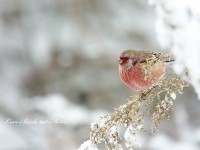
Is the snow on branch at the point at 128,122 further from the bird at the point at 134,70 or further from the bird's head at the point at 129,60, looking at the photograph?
the bird's head at the point at 129,60

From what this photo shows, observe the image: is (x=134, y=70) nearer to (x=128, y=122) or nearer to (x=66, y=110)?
(x=128, y=122)

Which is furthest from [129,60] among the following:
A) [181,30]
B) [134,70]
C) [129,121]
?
[181,30]

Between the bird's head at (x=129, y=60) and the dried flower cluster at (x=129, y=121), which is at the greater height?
the bird's head at (x=129, y=60)

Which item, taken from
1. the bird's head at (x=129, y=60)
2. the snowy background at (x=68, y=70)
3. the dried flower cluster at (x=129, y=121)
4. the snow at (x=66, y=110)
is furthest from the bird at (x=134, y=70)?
the snow at (x=66, y=110)

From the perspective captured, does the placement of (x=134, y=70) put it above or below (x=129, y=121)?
above

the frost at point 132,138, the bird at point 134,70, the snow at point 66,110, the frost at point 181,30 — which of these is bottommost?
the frost at point 181,30

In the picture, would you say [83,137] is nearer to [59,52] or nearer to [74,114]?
[74,114]
